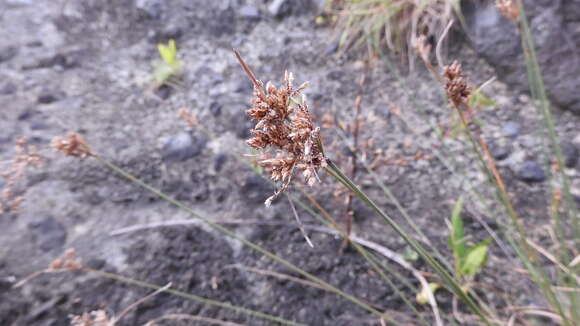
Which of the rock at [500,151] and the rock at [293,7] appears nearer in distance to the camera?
the rock at [500,151]

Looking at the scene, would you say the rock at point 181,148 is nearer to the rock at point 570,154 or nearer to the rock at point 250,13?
the rock at point 250,13

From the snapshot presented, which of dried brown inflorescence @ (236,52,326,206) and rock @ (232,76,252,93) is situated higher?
dried brown inflorescence @ (236,52,326,206)

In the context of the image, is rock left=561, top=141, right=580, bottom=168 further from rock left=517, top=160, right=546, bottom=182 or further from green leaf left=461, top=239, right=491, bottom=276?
green leaf left=461, top=239, right=491, bottom=276

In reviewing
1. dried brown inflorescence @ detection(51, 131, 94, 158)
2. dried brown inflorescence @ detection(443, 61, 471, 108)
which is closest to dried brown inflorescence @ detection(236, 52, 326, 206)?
dried brown inflorescence @ detection(443, 61, 471, 108)

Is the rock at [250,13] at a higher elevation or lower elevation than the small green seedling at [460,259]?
higher

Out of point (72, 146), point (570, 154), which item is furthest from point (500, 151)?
point (72, 146)

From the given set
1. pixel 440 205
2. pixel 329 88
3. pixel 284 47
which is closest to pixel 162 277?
pixel 440 205

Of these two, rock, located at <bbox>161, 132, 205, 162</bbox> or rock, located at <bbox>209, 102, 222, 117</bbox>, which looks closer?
rock, located at <bbox>161, 132, 205, 162</bbox>

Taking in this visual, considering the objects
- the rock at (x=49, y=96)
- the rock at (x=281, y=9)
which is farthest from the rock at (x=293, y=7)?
the rock at (x=49, y=96)
